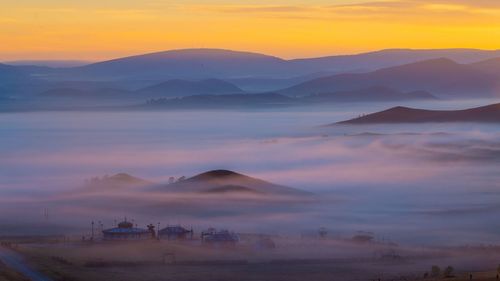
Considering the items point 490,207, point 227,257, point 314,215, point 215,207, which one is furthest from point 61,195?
point 227,257

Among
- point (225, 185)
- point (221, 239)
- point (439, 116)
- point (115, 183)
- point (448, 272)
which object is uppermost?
point (439, 116)

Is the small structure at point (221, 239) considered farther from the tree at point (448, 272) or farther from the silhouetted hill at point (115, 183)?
the silhouetted hill at point (115, 183)

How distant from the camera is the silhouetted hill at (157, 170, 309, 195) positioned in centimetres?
6731

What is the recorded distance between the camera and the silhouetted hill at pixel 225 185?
67.3 meters

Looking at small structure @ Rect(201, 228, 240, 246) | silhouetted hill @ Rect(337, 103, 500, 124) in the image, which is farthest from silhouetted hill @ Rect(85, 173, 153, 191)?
silhouetted hill @ Rect(337, 103, 500, 124)

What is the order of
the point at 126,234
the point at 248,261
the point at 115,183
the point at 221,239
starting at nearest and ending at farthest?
the point at 248,261 → the point at 221,239 → the point at 126,234 → the point at 115,183

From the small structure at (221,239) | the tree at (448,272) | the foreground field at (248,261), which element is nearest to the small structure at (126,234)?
the foreground field at (248,261)

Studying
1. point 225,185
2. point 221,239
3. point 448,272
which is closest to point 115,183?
point 225,185

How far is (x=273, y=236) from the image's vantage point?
46094 mm

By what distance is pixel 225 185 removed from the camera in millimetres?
67562

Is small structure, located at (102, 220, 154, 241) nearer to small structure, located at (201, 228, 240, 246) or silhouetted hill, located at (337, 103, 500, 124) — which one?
small structure, located at (201, 228, 240, 246)

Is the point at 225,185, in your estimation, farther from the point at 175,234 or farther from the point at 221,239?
the point at 221,239

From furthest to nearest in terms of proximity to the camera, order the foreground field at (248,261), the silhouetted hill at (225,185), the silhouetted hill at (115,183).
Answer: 1. the silhouetted hill at (115,183)
2. the silhouetted hill at (225,185)
3. the foreground field at (248,261)

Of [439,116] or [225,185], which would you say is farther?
[439,116]
